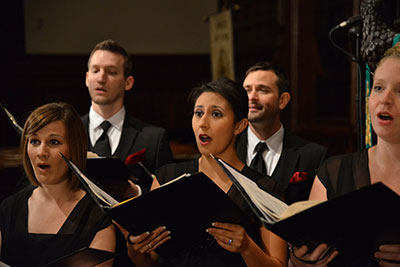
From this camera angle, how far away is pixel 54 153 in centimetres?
225

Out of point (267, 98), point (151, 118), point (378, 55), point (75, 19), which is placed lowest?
point (151, 118)

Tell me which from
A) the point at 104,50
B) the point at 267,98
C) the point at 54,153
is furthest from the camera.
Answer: the point at 104,50

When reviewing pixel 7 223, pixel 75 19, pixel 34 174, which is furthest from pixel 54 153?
pixel 75 19

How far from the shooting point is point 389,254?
1717 millimetres

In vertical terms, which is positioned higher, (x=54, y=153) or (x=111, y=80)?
(x=111, y=80)

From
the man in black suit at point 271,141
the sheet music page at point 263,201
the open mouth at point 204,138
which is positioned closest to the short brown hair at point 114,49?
the man in black suit at point 271,141

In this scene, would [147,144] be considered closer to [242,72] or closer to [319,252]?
[319,252]

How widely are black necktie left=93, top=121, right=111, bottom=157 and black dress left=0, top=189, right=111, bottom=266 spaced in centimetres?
107

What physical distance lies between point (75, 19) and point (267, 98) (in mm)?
6022

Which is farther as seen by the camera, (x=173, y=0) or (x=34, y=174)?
(x=173, y=0)

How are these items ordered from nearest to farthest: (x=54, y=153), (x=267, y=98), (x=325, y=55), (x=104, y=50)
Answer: (x=54, y=153)
(x=267, y=98)
(x=104, y=50)
(x=325, y=55)

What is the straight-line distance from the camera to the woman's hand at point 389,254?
171 centimetres

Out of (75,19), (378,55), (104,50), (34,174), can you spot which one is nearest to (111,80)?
(104,50)

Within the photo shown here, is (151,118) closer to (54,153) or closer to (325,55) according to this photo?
(325,55)
